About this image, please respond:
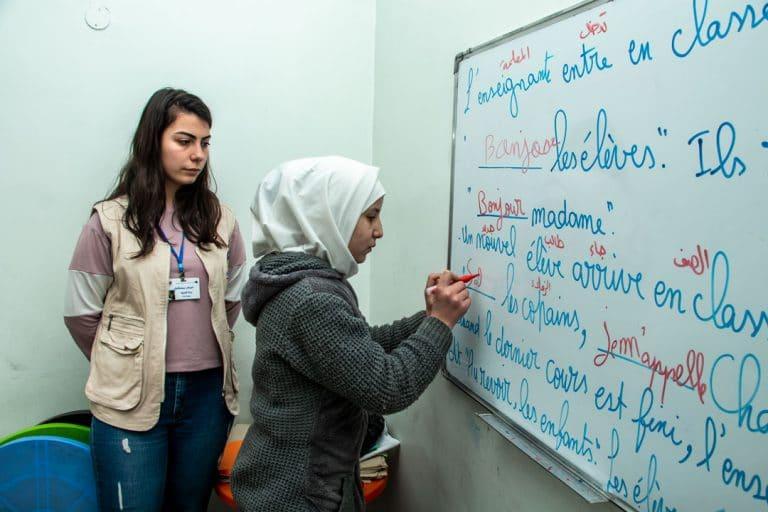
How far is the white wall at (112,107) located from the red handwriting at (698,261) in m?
1.52

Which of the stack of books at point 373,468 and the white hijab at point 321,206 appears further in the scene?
the stack of books at point 373,468

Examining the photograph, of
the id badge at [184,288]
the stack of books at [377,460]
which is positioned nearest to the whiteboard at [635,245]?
the stack of books at [377,460]

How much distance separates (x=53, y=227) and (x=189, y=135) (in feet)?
2.10

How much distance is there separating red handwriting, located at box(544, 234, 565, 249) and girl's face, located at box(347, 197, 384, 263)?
362 millimetres

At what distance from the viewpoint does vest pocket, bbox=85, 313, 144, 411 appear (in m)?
1.46

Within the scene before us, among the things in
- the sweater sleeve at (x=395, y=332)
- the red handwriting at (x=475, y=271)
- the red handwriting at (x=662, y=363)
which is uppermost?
the red handwriting at (x=475, y=271)

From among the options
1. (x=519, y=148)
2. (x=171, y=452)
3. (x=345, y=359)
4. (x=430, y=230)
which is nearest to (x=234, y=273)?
(x=171, y=452)

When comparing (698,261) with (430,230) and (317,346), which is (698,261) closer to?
(317,346)

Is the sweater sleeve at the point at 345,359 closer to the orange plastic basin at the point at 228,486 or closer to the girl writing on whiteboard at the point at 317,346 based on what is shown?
the girl writing on whiteboard at the point at 317,346

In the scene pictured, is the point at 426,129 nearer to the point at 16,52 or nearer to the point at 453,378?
the point at 453,378

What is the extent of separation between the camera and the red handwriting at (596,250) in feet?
2.88

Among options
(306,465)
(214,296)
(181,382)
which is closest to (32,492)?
(181,382)

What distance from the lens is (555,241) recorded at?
0.98 m

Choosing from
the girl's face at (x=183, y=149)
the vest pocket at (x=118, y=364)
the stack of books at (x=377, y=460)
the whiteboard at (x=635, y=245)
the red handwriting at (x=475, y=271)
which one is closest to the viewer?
the whiteboard at (x=635, y=245)
